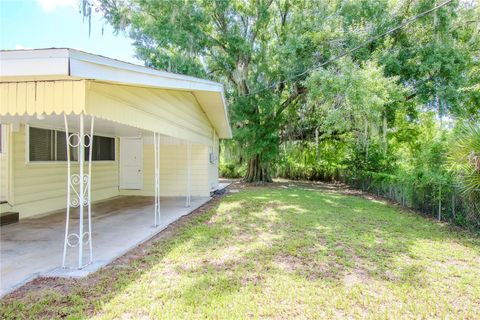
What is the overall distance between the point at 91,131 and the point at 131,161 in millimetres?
6828

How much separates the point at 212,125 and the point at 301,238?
7166 mm

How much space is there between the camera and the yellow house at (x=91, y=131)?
130 inches

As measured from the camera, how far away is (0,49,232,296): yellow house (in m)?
3.31

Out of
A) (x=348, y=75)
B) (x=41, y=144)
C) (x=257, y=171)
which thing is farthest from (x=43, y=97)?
(x=257, y=171)

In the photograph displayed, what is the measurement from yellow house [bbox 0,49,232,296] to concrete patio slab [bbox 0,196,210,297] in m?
0.21

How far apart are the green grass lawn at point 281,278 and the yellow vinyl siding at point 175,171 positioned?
4.05m

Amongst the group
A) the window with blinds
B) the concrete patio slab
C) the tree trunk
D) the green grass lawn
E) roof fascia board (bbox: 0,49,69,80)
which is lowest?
the green grass lawn

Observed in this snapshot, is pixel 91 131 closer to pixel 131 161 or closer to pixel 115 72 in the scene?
pixel 115 72

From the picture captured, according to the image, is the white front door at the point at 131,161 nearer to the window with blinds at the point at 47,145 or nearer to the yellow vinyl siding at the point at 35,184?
the window with blinds at the point at 47,145

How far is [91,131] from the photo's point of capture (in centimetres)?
376

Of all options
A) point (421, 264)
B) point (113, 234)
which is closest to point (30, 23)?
point (113, 234)

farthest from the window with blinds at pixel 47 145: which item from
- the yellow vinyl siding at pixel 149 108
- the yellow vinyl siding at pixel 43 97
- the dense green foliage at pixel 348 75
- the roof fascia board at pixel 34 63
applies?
the dense green foliage at pixel 348 75

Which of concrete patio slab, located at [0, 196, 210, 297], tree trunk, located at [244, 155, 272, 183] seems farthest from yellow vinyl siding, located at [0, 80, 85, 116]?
tree trunk, located at [244, 155, 272, 183]

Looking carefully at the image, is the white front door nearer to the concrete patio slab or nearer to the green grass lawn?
the concrete patio slab
